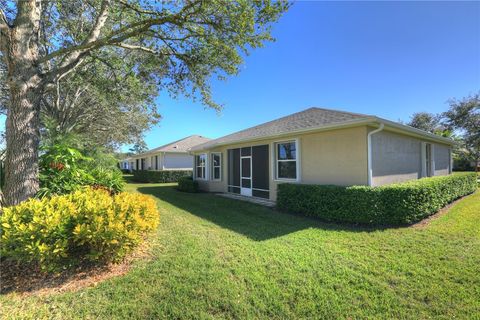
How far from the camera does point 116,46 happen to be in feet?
21.7

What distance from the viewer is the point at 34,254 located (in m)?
3.26

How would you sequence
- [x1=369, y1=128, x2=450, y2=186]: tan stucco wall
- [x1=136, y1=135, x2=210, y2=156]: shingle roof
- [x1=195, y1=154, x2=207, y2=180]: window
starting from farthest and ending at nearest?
[x1=136, y1=135, x2=210, y2=156]: shingle roof → [x1=195, y1=154, x2=207, y2=180]: window → [x1=369, y1=128, x2=450, y2=186]: tan stucco wall

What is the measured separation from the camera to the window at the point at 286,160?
9.22 m

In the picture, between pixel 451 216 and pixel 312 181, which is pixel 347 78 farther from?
pixel 451 216

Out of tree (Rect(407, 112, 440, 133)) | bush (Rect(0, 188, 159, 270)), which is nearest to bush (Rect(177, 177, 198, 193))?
bush (Rect(0, 188, 159, 270))

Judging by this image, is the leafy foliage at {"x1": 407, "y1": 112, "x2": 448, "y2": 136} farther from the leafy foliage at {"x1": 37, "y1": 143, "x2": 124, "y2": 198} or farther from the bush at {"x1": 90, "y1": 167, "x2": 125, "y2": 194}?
the leafy foliage at {"x1": 37, "y1": 143, "x2": 124, "y2": 198}

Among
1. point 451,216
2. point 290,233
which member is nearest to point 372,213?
point 290,233

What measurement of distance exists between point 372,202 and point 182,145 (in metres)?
21.5

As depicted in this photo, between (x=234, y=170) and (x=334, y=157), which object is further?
(x=234, y=170)

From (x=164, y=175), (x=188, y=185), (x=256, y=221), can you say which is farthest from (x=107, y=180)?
(x=164, y=175)

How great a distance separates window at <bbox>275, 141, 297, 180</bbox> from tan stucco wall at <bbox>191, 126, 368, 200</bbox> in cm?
32

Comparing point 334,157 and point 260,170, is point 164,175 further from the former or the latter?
point 334,157

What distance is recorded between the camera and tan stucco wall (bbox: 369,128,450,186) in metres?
7.33

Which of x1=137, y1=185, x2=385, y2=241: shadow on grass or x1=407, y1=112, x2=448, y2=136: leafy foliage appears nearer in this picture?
x1=137, y1=185, x2=385, y2=241: shadow on grass
